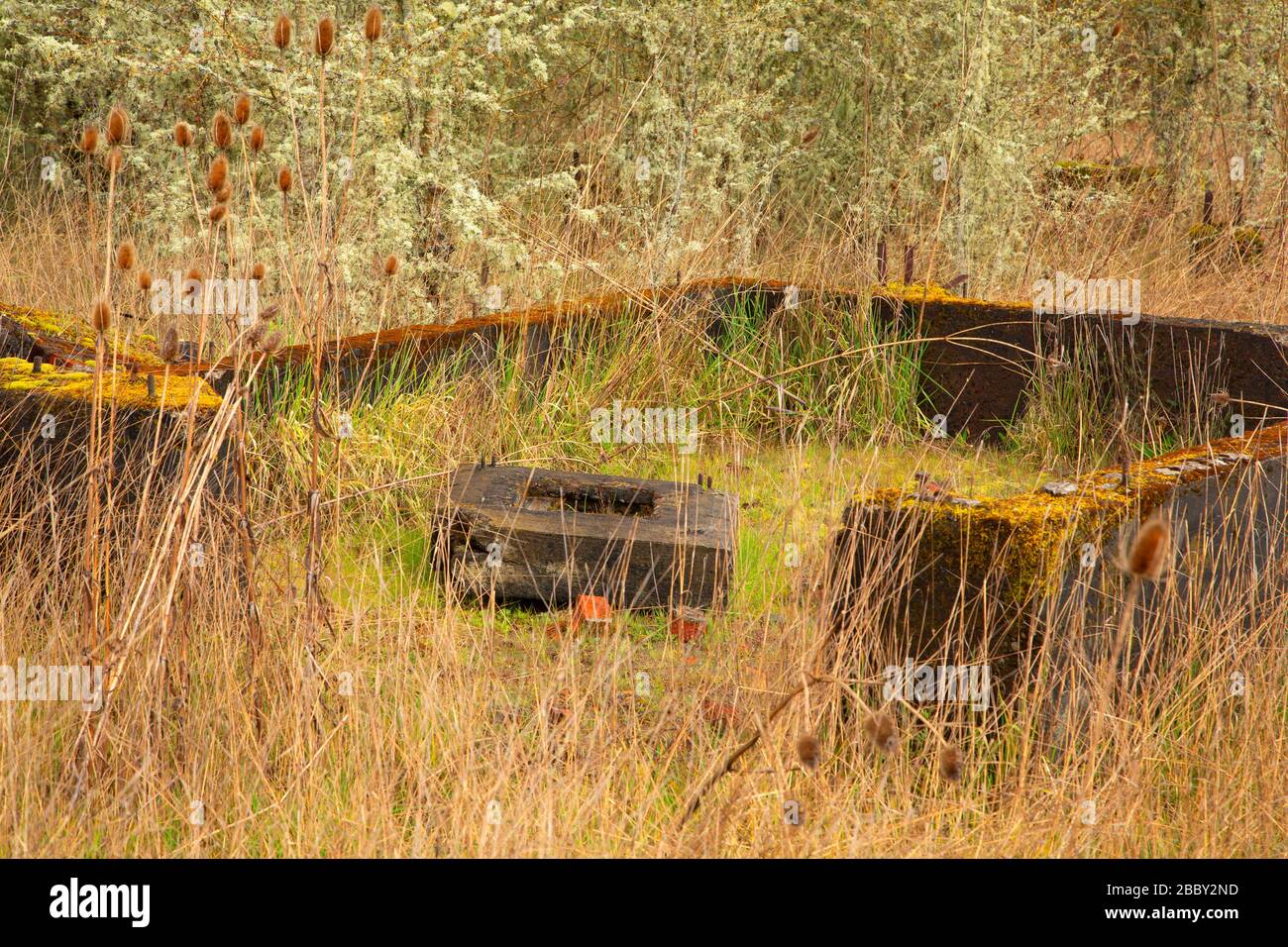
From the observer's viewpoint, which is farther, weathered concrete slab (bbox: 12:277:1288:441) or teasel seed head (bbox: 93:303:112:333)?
weathered concrete slab (bbox: 12:277:1288:441)

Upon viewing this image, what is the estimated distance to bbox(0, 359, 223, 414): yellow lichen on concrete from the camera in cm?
333

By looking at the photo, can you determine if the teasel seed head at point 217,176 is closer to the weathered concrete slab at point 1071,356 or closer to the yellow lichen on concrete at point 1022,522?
the yellow lichen on concrete at point 1022,522

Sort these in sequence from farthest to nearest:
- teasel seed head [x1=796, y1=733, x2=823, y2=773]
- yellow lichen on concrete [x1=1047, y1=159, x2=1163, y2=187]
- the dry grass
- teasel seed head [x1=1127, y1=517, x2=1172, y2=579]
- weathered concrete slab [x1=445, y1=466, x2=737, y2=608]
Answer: yellow lichen on concrete [x1=1047, y1=159, x2=1163, y2=187], weathered concrete slab [x1=445, y1=466, x2=737, y2=608], the dry grass, teasel seed head [x1=796, y1=733, x2=823, y2=773], teasel seed head [x1=1127, y1=517, x2=1172, y2=579]

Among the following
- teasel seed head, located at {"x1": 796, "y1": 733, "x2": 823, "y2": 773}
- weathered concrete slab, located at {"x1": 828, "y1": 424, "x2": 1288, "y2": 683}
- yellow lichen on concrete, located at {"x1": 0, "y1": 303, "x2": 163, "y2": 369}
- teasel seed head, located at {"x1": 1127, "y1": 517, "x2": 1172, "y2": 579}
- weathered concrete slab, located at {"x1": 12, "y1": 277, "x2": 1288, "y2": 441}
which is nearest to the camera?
teasel seed head, located at {"x1": 1127, "y1": 517, "x2": 1172, "y2": 579}

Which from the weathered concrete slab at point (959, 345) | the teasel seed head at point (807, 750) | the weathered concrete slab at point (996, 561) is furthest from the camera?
the weathered concrete slab at point (959, 345)

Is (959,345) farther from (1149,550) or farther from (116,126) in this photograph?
(1149,550)

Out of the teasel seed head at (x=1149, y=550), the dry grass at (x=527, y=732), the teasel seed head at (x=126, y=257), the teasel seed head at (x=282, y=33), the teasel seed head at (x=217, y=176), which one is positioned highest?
the teasel seed head at (x=282, y=33)

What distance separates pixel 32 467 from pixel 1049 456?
3.40 metres

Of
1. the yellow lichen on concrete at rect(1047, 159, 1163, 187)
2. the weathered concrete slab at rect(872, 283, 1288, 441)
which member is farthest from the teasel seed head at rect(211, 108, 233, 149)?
the yellow lichen on concrete at rect(1047, 159, 1163, 187)

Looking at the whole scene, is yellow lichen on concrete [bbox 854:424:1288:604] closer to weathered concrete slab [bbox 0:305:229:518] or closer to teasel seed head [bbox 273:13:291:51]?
teasel seed head [bbox 273:13:291:51]

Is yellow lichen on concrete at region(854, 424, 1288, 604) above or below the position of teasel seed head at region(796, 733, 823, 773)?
above

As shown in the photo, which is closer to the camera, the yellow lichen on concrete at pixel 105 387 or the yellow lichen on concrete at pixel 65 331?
the yellow lichen on concrete at pixel 105 387

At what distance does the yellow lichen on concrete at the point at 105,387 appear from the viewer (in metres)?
3.33

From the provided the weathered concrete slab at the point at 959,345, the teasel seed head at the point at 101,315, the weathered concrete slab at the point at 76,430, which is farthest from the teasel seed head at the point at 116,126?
the weathered concrete slab at the point at 959,345
